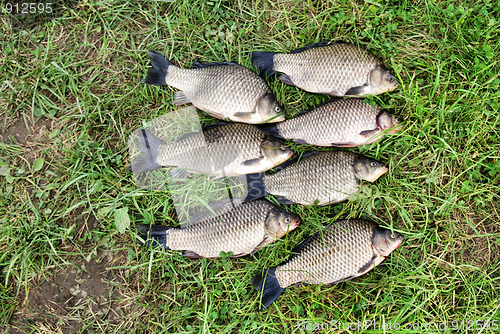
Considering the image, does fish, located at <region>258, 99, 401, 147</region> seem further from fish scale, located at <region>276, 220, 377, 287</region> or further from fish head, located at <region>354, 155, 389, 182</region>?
fish scale, located at <region>276, 220, 377, 287</region>

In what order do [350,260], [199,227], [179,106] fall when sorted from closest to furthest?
[350,260]
[199,227]
[179,106]

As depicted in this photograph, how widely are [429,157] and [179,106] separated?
2.22m

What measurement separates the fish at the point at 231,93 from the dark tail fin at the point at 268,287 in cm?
129

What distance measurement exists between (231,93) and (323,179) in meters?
1.04

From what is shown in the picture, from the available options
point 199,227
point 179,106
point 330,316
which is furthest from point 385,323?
point 179,106

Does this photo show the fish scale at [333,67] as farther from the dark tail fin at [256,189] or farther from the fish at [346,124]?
the dark tail fin at [256,189]

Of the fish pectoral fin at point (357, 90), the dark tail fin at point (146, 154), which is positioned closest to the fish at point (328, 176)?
the fish pectoral fin at point (357, 90)

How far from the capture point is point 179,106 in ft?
9.96

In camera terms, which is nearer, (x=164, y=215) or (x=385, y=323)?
(x=385, y=323)

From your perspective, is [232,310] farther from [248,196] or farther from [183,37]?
[183,37]

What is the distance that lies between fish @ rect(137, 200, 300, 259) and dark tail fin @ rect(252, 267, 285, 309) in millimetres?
225

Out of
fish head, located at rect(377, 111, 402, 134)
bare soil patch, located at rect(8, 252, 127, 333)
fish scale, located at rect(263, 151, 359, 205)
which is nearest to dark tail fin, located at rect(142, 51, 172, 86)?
fish scale, located at rect(263, 151, 359, 205)

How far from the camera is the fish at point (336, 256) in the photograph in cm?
263

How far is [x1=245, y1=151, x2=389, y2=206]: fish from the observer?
2.68 metres
